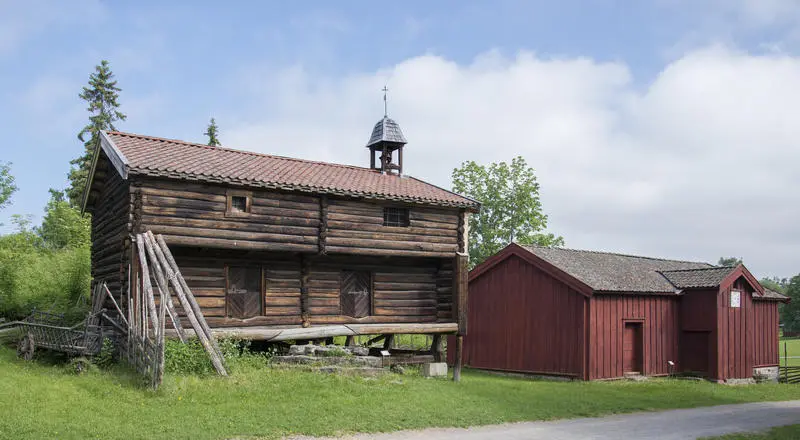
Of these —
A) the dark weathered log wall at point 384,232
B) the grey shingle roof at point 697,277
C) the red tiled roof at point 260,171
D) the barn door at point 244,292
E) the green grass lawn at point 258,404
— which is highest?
the red tiled roof at point 260,171

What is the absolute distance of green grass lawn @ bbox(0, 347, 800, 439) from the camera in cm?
1282

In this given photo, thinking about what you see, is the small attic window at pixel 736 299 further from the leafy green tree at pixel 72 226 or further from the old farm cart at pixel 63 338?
the leafy green tree at pixel 72 226

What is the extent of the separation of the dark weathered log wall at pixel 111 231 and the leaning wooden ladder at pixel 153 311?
1189 mm

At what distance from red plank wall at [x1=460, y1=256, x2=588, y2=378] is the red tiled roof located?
4.73 meters

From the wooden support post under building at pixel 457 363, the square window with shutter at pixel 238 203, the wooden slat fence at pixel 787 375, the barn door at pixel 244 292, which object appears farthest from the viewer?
the wooden slat fence at pixel 787 375

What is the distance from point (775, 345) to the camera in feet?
104

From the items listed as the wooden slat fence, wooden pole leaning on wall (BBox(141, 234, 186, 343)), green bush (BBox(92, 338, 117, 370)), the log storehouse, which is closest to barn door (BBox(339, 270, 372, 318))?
the log storehouse

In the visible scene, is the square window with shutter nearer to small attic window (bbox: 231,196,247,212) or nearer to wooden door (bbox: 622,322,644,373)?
small attic window (bbox: 231,196,247,212)

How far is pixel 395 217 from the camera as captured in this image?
2373cm

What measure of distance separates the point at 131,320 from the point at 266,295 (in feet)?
→ 15.3

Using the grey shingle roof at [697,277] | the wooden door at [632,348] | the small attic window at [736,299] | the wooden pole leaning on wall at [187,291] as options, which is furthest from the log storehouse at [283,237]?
the small attic window at [736,299]

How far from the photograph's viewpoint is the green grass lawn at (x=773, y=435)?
1482 centimetres

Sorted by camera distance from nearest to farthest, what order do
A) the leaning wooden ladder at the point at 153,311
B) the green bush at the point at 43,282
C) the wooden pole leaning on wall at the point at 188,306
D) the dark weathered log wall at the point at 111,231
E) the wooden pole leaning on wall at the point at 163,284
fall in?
the leaning wooden ladder at the point at 153,311 → the wooden pole leaning on wall at the point at 188,306 → the wooden pole leaning on wall at the point at 163,284 → the dark weathered log wall at the point at 111,231 → the green bush at the point at 43,282

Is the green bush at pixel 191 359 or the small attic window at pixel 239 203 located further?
the small attic window at pixel 239 203
